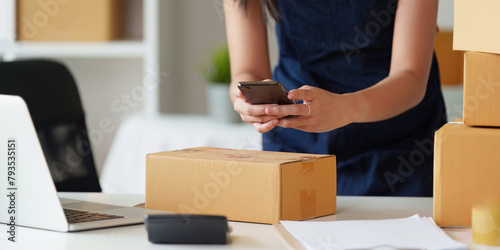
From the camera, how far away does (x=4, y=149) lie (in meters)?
0.86

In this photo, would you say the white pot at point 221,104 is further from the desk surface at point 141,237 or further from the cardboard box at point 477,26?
the cardboard box at point 477,26

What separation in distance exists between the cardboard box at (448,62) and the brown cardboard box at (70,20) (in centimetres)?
131

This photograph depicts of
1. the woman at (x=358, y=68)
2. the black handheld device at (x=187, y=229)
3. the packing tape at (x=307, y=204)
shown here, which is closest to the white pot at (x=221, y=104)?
the woman at (x=358, y=68)

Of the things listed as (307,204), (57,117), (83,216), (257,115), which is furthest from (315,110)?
(57,117)

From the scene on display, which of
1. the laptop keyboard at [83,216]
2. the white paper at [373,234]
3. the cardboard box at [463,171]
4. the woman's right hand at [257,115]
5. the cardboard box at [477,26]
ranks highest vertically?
the cardboard box at [477,26]

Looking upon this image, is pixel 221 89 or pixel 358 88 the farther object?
pixel 221 89

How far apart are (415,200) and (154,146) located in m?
1.47

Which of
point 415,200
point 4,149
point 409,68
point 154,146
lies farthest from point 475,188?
point 154,146

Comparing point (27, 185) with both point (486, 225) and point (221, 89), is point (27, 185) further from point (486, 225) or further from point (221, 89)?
point (221, 89)

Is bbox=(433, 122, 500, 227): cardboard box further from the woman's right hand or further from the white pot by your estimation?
the white pot

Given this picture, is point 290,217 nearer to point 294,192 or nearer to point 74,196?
point 294,192

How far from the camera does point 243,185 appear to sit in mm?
939

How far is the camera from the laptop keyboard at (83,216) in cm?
91

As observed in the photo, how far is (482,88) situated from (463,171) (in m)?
0.12
